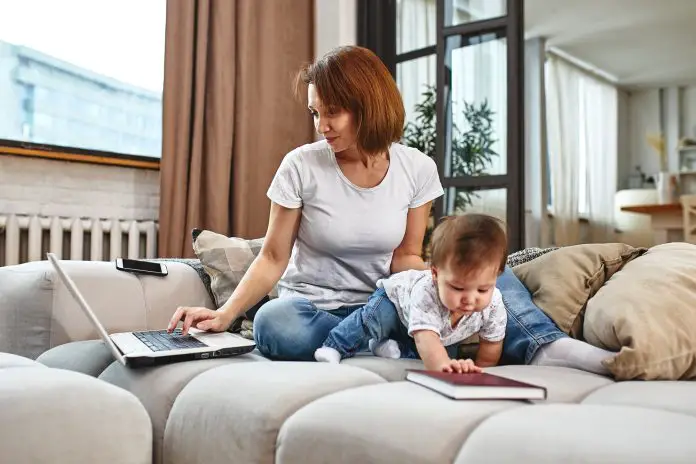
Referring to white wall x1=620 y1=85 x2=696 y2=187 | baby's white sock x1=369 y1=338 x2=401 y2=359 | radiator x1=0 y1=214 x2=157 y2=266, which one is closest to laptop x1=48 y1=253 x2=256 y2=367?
baby's white sock x1=369 y1=338 x2=401 y2=359

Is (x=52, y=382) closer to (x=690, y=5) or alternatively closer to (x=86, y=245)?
Answer: (x=86, y=245)

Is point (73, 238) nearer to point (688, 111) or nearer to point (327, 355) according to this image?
point (327, 355)

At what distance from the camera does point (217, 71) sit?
3.38 meters

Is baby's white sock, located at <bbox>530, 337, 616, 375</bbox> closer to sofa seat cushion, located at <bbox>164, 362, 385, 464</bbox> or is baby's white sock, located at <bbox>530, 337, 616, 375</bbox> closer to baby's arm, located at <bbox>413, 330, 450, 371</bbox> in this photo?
baby's arm, located at <bbox>413, 330, 450, 371</bbox>

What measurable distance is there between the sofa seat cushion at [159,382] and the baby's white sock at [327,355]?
0.47 ft

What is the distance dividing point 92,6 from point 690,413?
2.97 metres

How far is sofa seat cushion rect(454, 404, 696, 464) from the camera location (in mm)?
769

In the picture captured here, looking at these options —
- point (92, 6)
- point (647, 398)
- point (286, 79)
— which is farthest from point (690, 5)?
point (647, 398)

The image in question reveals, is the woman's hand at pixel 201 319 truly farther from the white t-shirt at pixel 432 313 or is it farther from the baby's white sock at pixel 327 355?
the white t-shirt at pixel 432 313

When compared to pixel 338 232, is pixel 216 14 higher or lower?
higher

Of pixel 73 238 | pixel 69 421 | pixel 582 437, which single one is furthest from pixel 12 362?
pixel 73 238

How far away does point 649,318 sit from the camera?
52.1 inches

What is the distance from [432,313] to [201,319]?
49 centimetres

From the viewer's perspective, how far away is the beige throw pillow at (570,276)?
153cm
